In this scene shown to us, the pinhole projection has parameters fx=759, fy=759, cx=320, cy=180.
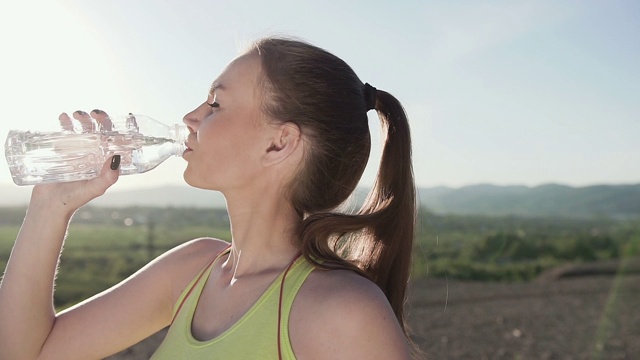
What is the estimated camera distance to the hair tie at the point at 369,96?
1937 millimetres

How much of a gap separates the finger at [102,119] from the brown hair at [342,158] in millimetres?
450

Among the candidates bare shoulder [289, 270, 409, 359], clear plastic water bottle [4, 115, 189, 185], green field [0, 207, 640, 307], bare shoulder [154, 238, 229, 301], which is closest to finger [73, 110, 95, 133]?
clear plastic water bottle [4, 115, 189, 185]

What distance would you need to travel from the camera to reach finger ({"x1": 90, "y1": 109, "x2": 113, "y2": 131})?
200 centimetres

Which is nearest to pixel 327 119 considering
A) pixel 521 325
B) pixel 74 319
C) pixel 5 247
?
pixel 74 319

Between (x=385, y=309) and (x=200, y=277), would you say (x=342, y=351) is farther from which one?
(x=200, y=277)

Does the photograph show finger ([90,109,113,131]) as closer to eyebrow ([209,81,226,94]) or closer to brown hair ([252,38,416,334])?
eyebrow ([209,81,226,94])

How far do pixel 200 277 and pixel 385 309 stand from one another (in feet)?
2.16

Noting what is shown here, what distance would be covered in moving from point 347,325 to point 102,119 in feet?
3.05

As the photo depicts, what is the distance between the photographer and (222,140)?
1.82 metres

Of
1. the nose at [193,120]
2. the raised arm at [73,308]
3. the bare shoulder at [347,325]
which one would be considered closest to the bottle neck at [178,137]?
the nose at [193,120]

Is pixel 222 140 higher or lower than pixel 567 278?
higher

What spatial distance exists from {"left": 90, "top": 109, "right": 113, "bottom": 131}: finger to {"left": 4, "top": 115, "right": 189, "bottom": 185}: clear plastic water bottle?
0.11 metres

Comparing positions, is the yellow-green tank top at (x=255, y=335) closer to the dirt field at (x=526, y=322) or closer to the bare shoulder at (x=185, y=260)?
the bare shoulder at (x=185, y=260)

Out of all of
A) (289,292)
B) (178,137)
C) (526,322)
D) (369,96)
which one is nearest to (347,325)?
(289,292)
